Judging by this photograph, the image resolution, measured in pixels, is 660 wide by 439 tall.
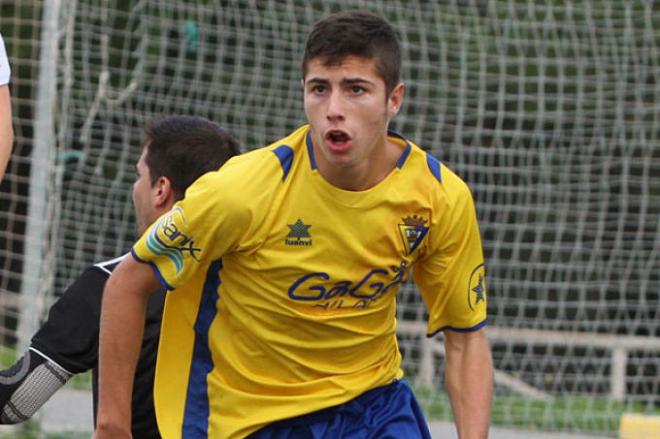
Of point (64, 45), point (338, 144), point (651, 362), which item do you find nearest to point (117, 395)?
point (338, 144)

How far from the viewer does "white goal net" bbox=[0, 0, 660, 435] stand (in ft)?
28.4

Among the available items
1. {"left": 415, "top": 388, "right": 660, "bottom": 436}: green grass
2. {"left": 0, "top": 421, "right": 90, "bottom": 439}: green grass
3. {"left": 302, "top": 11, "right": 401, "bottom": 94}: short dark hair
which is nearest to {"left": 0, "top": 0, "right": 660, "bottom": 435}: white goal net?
{"left": 415, "top": 388, "right": 660, "bottom": 436}: green grass

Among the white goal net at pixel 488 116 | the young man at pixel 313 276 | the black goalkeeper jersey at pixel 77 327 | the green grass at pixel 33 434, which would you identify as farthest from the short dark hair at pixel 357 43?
the white goal net at pixel 488 116

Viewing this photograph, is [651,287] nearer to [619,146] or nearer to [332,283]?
[619,146]

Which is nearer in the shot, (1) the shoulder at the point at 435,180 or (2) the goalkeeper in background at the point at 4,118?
(2) the goalkeeper in background at the point at 4,118

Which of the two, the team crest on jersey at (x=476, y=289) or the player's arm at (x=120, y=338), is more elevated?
the team crest on jersey at (x=476, y=289)

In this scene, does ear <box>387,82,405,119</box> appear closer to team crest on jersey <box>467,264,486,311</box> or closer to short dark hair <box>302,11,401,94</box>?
short dark hair <box>302,11,401,94</box>

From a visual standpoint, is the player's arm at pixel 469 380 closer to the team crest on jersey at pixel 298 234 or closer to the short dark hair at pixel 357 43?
the team crest on jersey at pixel 298 234

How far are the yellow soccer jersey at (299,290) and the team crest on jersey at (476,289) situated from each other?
4 cm

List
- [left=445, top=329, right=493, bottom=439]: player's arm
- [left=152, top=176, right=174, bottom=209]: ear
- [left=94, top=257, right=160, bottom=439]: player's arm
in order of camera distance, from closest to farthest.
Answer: [left=94, top=257, right=160, bottom=439]: player's arm, [left=445, top=329, right=493, bottom=439]: player's arm, [left=152, top=176, right=174, bottom=209]: ear

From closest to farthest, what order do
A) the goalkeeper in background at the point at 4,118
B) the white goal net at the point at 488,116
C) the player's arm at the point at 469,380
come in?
the goalkeeper in background at the point at 4,118 < the player's arm at the point at 469,380 < the white goal net at the point at 488,116

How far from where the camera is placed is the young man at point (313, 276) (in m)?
3.47

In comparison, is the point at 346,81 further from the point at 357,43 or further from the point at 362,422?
the point at 362,422

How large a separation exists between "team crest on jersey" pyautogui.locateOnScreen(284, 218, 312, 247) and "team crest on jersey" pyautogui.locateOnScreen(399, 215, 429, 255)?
0.27m
